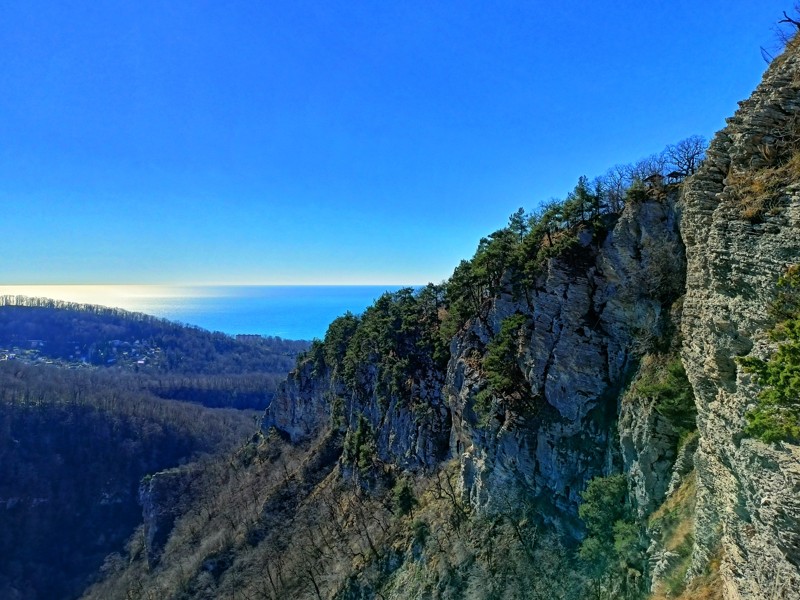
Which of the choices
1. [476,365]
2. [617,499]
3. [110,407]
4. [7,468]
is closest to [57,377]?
[110,407]

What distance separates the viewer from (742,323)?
14.8m

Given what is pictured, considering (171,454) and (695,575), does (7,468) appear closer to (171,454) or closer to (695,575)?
(171,454)

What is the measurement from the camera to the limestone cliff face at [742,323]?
498 inches

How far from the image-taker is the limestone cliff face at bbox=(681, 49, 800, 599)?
12641 mm

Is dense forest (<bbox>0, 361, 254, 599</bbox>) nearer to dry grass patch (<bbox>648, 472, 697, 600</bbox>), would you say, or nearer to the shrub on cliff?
dry grass patch (<bbox>648, 472, 697, 600</bbox>)

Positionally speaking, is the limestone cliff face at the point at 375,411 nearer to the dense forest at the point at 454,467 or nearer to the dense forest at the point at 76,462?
the dense forest at the point at 454,467

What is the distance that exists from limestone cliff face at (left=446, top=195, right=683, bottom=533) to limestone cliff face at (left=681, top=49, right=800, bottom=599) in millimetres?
7126

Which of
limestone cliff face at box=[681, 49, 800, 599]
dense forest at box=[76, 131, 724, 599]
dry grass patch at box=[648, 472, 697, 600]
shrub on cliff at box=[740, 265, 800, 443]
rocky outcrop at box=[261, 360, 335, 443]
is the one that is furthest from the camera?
rocky outcrop at box=[261, 360, 335, 443]

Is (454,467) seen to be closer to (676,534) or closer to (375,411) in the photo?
(375,411)

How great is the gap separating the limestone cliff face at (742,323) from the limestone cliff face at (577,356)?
281 inches

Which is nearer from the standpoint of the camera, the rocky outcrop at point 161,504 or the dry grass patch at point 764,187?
the dry grass patch at point 764,187

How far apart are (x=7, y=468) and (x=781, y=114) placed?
147 m

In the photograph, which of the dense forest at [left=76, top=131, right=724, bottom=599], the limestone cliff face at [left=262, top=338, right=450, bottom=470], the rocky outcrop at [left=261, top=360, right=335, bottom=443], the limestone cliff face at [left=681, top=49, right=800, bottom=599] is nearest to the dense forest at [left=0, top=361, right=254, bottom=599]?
the dense forest at [left=76, top=131, right=724, bottom=599]

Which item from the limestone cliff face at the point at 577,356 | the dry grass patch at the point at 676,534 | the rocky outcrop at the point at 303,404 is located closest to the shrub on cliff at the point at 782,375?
the dry grass patch at the point at 676,534
